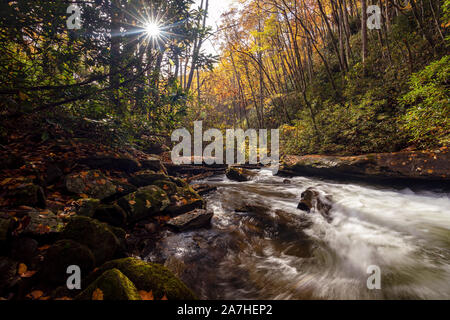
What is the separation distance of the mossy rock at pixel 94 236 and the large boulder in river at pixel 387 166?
733 centimetres

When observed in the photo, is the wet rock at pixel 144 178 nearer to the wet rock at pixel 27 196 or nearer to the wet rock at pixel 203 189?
the wet rock at pixel 203 189

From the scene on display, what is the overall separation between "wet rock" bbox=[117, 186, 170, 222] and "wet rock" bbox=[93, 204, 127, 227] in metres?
0.15

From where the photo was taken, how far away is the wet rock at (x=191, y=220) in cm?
402

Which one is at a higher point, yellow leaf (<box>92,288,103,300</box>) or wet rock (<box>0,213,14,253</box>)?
wet rock (<box>0,213,14,253</box>)

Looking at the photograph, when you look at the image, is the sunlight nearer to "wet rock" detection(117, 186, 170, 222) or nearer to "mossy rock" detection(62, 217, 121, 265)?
"wet rock" detection(117, 186, 170, 222)

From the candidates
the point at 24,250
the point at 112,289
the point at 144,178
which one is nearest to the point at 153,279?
the point at 112,289

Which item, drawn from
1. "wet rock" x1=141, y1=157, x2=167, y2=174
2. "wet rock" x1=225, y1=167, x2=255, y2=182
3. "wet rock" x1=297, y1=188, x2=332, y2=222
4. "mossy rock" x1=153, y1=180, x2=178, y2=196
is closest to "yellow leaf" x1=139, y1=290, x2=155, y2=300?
"mossy rock" x1=153, y1=180, x2=178, y2=196

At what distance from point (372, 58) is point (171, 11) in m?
11.0

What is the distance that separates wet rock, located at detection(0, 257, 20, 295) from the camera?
6.04 ft

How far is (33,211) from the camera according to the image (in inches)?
99.7

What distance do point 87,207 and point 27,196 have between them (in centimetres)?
78

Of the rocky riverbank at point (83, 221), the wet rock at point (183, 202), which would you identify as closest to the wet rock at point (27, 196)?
the rocky riverbank at point (83, 221)

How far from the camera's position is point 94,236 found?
2.55 m
